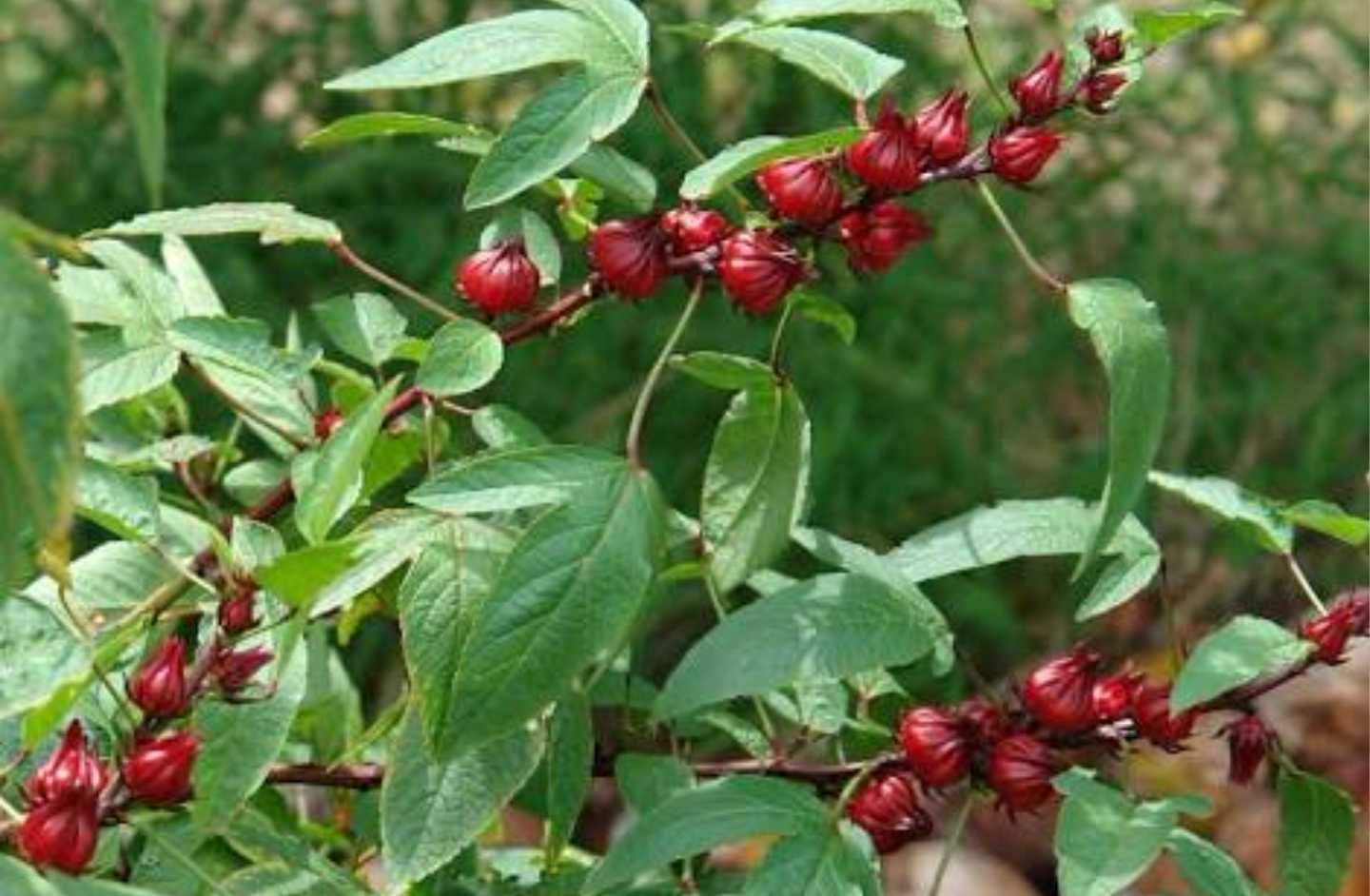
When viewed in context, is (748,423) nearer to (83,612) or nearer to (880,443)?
(83,612)

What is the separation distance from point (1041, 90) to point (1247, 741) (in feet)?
0.92

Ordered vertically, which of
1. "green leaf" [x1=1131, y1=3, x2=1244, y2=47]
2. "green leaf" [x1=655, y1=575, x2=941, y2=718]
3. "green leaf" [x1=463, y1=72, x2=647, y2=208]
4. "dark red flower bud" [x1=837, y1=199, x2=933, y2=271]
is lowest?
"green leaf" [x1=655, y1=575, x2=941, y2=718]

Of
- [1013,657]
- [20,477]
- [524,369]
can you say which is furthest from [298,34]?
[20,477]

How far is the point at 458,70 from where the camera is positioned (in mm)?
1219

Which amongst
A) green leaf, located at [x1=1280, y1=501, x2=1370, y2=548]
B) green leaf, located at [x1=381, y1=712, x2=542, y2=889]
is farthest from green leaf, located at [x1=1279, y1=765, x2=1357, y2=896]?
green leaf, located at [x1=381, y1=712, x2=542, y2=889]

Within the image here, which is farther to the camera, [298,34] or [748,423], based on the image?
[298,34]

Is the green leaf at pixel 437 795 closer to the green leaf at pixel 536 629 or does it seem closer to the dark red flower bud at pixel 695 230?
the green leaf at pixel 536 629

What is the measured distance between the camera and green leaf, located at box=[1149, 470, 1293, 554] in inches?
52.6

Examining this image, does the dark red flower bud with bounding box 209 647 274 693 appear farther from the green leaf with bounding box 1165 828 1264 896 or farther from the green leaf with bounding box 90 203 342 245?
the green leaf with bounding box 1165 828 1264 896

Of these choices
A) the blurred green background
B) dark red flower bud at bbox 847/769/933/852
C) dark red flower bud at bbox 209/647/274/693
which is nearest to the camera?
dark red flower bud at bbox 209/647/274/693

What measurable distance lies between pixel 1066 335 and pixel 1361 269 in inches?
15.9

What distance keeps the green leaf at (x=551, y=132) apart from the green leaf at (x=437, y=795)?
21cm

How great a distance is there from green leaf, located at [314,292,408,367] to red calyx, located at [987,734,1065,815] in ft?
1.18

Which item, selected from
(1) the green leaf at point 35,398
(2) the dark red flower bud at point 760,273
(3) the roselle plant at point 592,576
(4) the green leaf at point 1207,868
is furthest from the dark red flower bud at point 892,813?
(1) the green leaf at point 35,398
